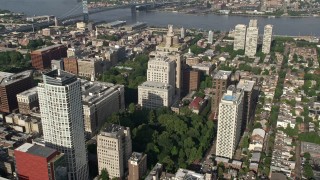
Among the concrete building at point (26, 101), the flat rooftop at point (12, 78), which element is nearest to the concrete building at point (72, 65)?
the flat rooftop at point (12, 78)

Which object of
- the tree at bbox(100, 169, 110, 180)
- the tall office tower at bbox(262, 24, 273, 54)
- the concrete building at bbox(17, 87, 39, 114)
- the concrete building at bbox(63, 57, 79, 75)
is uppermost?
the tall office tower at bbox(262, 24, 273, 54)

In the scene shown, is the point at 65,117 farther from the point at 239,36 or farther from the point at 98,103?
the point at 239,36

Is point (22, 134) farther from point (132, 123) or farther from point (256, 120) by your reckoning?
point (256, 120)

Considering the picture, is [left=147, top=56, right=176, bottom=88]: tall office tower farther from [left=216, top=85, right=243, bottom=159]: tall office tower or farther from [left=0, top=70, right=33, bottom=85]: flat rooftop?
[left=0, top=70, right=33, bottom=85]: flat rooftop

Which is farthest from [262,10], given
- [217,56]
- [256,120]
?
[256,120]

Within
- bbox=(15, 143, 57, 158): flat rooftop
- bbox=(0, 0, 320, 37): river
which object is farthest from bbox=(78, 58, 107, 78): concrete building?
bbox=(0, 0, 320, 37): river

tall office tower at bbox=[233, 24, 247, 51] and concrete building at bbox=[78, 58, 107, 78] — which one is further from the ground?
Result: tall office tower at bbox=[233, 24, 247, 51]
